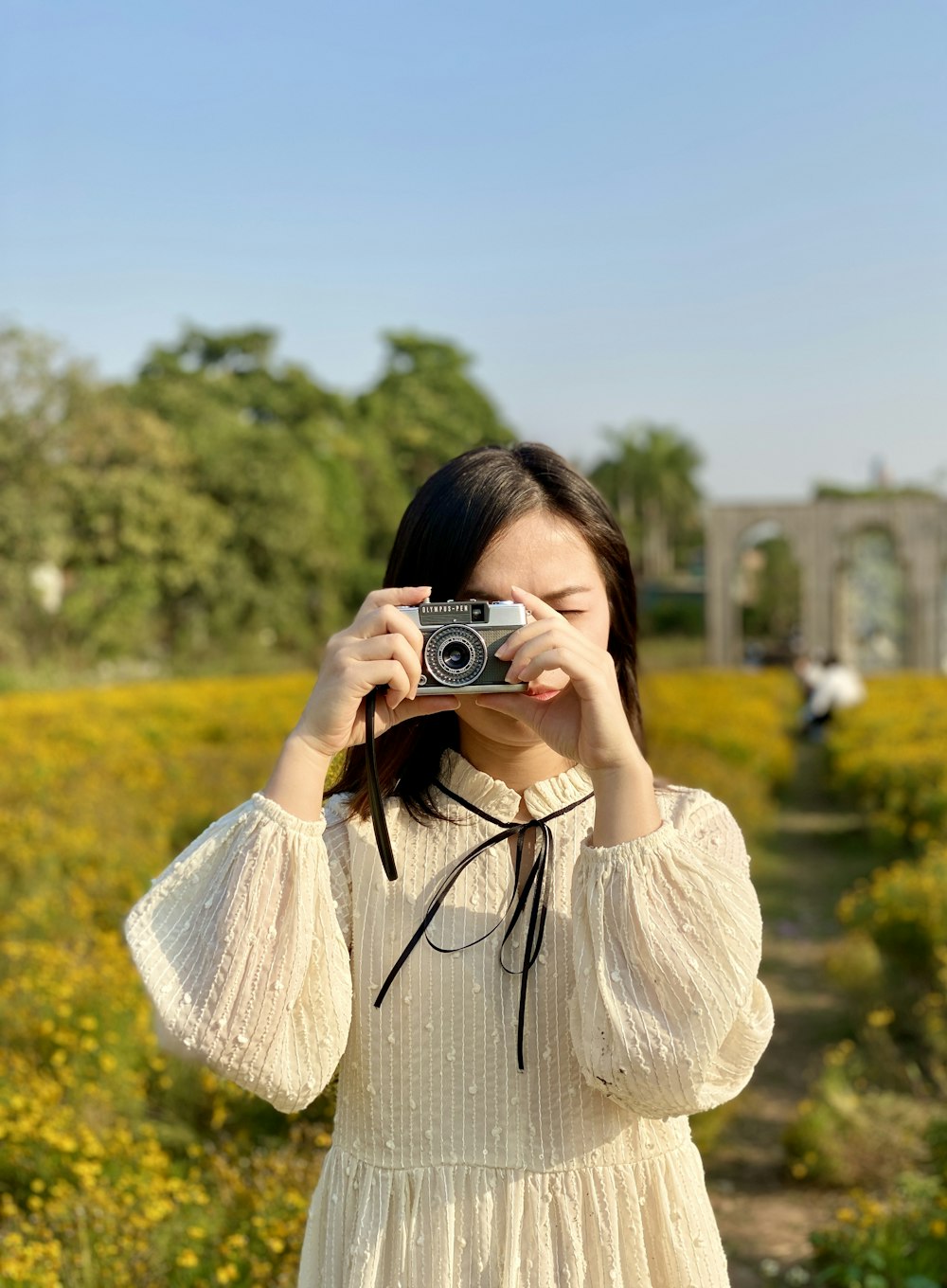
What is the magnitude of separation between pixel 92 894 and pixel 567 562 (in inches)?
175

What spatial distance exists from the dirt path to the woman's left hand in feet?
9.27

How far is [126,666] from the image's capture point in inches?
987

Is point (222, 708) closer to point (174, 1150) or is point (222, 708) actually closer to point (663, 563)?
point (174, 1150)

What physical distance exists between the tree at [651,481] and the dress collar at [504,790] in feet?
174

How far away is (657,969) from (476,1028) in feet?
0.80

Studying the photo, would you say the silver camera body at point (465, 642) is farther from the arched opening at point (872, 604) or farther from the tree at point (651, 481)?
the tree at point (651, 481)

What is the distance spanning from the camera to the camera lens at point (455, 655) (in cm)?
144

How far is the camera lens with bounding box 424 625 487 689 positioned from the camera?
1443 millimetres

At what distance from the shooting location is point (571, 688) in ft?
4.82

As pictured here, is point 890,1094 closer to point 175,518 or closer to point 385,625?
point 385,625

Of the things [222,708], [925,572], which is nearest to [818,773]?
[222,708]

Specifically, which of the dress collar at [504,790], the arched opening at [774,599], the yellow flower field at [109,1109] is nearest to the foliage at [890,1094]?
the yellow flower field at [109,1109]

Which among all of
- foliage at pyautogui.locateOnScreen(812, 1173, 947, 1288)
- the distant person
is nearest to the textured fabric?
foliage at pyautogui.locateOnScreen(812, 1173, 947, 1288)

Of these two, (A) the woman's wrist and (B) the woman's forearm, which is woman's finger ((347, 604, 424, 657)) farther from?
(A) the woman's wrist
